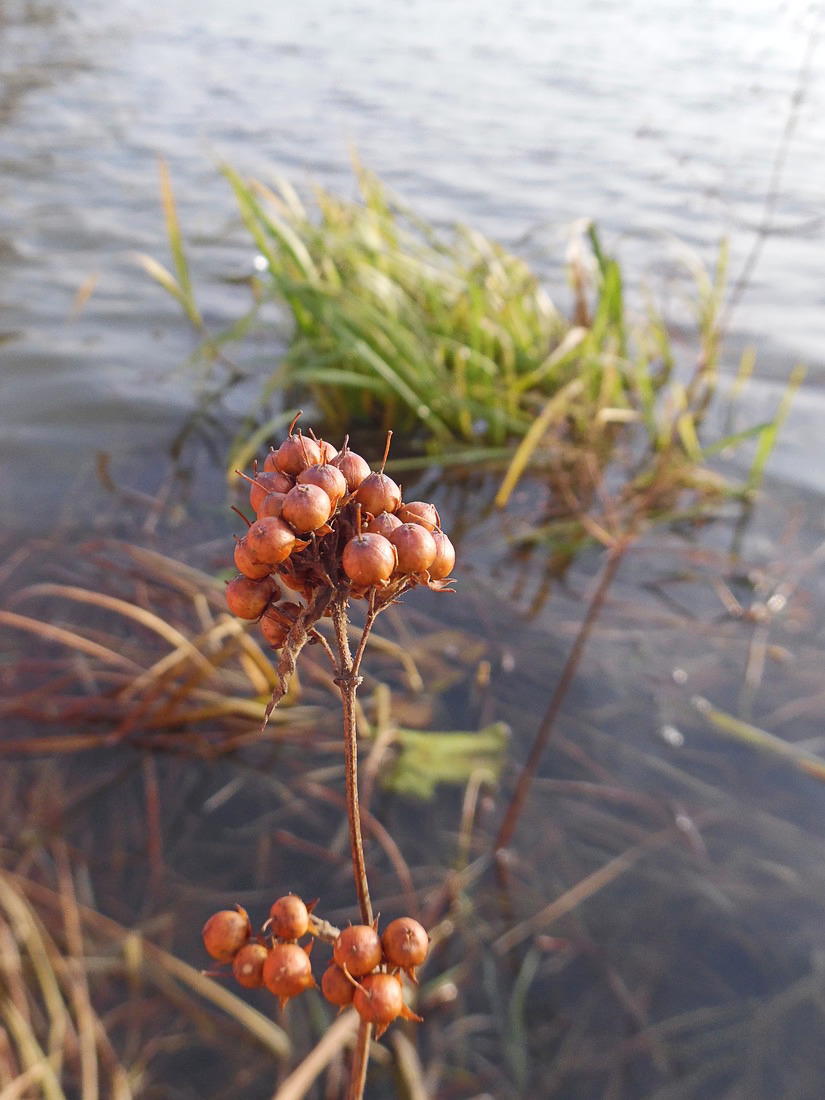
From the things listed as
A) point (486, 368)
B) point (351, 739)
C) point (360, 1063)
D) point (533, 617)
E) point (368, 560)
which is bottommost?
point (533, 617)

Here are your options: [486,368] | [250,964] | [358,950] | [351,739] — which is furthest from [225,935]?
[486,368]

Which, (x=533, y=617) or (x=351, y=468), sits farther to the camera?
(x=533, y=617)

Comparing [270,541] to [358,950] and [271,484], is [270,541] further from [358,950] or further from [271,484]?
[358,950]

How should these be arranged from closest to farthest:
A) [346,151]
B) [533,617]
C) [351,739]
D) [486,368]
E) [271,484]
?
[351,739]
[271,484]
[533,617]
[486,368]
[346,151]

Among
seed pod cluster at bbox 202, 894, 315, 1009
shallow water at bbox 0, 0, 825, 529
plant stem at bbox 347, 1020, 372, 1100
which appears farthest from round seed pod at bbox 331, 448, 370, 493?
shallow water at bbox 0, 0, 825, 529

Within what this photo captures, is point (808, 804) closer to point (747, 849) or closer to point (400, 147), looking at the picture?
point (747, 849)

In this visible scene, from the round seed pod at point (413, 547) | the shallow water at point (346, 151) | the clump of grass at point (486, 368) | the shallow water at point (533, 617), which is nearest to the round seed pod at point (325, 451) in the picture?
the round seed pod at point (413, 547)
